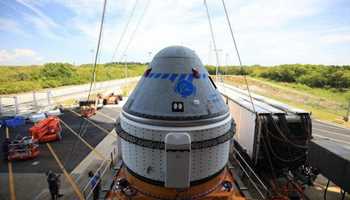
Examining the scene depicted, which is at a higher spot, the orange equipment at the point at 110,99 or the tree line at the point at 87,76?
the tree line at the point at 87,76

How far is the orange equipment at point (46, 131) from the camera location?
16.2 metres

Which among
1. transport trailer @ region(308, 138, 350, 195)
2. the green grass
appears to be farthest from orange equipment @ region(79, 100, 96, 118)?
the green grass

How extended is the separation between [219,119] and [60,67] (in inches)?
2781

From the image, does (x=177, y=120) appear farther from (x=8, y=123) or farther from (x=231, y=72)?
(x=231, y=72)

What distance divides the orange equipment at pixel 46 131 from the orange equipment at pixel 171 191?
1351 centimetres

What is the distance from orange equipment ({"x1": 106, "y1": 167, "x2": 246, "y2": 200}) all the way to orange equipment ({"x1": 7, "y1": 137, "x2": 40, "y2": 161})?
11.0 m

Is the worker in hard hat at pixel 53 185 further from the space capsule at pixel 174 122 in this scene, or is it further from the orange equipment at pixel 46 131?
the orange equipment at pixel 46 131

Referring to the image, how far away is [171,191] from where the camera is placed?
16.1 ft

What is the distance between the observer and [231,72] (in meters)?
95.9

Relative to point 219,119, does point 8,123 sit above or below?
below

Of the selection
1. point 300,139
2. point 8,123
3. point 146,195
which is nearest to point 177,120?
point 146,195

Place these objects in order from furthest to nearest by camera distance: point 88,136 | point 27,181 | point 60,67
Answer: point 60,67 < point 88,136 < point 27,181

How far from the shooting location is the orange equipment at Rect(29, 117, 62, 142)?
16.2 metres

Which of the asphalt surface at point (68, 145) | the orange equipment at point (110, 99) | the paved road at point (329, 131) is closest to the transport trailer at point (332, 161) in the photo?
the paved road at point (329, 131)
